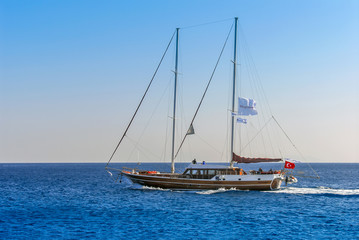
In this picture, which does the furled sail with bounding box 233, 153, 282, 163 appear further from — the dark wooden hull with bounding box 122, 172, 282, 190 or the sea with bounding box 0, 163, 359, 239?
the sea with bounding box 0, 163, 359, 239

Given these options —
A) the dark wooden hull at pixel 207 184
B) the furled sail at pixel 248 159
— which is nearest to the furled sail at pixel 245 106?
the furled sail at pixel 248 159

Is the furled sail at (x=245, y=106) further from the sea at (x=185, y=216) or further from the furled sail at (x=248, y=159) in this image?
the sea at (x=185, y=216)

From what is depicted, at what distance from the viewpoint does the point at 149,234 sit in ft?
93.0

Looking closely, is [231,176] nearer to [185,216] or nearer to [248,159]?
[248,159]

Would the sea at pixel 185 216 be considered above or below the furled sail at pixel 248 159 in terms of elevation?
below

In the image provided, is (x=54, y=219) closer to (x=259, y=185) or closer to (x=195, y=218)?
(x=195, y=218)

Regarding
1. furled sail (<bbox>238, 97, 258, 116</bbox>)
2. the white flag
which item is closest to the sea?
the white flag

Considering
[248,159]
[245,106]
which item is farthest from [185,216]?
[245,106]

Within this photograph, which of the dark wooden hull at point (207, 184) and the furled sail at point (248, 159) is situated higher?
the furled sail at point (248, 159)

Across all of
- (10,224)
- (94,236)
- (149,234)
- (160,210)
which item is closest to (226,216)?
(160,210)

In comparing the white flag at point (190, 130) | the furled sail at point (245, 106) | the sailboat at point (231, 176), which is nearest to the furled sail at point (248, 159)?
the sailboat at point (231, 176)

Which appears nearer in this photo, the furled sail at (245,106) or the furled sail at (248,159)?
the furled sail at (248,159)

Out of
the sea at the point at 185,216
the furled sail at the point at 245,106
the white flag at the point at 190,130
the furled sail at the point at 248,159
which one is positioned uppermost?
the furled sail at the point at 245,106

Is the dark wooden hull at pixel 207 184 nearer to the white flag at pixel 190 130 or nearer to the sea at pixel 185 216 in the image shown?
the sea at pixel 185 216
